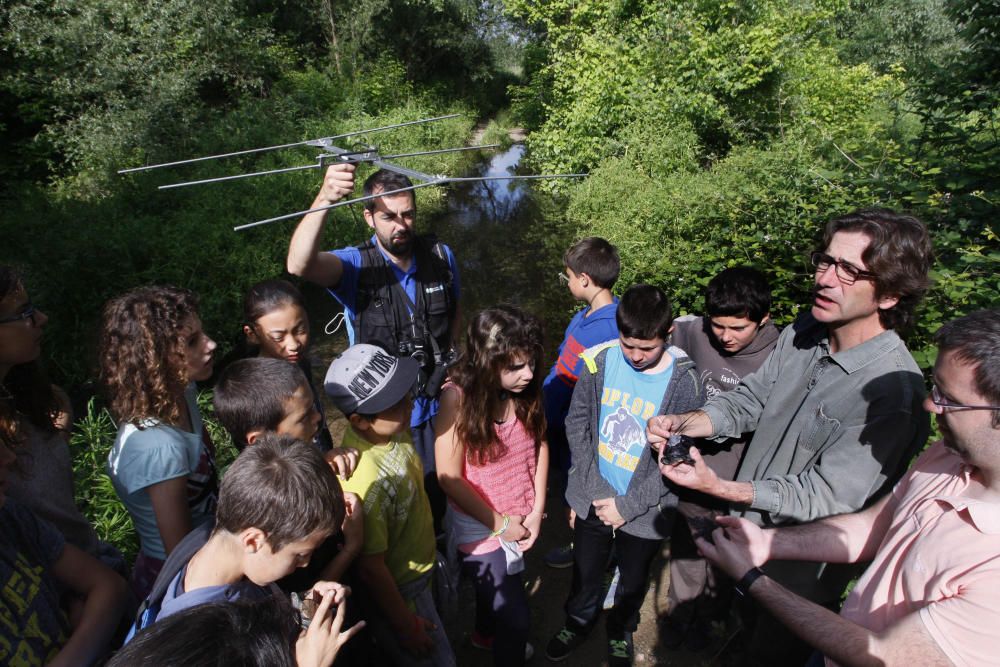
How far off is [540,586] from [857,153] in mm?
7029

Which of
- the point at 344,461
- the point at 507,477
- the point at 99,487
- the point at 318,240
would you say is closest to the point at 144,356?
the point at 344,461

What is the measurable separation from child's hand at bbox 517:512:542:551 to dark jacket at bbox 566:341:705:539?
177 millimetres

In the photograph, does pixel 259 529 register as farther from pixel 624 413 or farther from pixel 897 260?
pixel 897 260

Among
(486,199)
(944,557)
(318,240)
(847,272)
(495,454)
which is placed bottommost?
(486,199)

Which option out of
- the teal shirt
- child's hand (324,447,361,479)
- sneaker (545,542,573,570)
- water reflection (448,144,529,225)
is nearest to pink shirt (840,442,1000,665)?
the teal shirt

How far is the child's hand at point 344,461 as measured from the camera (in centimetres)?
193

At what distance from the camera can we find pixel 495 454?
2.42 meters

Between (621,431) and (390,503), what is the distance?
42.2 inches

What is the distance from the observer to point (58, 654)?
5.06 ft

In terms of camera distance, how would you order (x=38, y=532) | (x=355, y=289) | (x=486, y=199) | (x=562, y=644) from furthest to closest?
(x=486, y=199) < (x=355, y=289) < (x=562, y=644) < (x=38, y=532)

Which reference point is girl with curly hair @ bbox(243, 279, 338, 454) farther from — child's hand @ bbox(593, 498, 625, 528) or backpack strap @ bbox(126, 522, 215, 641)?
child's hand @ bbox(593, 498, 625, 528)

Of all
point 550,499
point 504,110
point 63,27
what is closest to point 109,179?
point 63,27

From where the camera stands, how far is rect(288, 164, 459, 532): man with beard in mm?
2959

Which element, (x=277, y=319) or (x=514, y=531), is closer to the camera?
(x=514, y=531)
